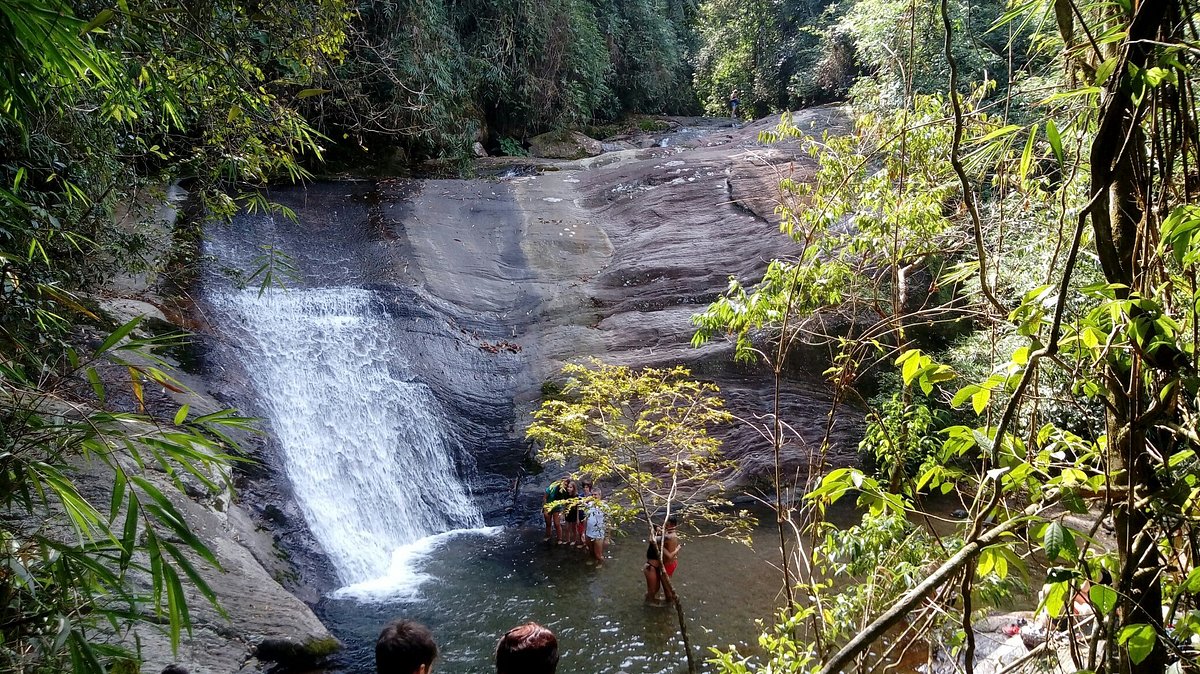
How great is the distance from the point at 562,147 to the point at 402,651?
761 inches

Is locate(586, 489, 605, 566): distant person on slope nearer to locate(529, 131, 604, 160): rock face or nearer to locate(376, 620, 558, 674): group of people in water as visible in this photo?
locate(376, 620, 558, 674): group of people in water

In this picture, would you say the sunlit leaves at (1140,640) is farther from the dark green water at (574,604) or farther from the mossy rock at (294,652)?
the mossy rock at (294,652)

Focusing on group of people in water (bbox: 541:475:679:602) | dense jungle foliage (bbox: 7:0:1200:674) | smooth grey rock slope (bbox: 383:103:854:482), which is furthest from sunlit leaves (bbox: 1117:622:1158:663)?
smooth grey rock slope (bbox: 383:103:854:482)

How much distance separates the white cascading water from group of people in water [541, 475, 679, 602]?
1.55 metres

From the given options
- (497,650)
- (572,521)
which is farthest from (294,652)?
(497,650)

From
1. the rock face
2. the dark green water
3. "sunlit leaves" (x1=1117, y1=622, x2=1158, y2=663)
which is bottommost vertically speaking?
the dark green water

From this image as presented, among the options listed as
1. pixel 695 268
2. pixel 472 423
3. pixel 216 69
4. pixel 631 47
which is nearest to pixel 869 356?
pixel 695 268

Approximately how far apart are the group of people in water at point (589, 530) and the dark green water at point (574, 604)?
190 mm

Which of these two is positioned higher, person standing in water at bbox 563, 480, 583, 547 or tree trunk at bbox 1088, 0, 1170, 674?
tree trunk at bbox 1088, 0, 1170, 674

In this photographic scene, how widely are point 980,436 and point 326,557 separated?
8580 millimetres

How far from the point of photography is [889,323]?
3426 millimetres

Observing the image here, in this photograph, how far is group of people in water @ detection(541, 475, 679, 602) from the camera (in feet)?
24.9

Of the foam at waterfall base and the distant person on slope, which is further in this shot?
the distant person on slope

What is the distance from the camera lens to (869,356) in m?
12.4
